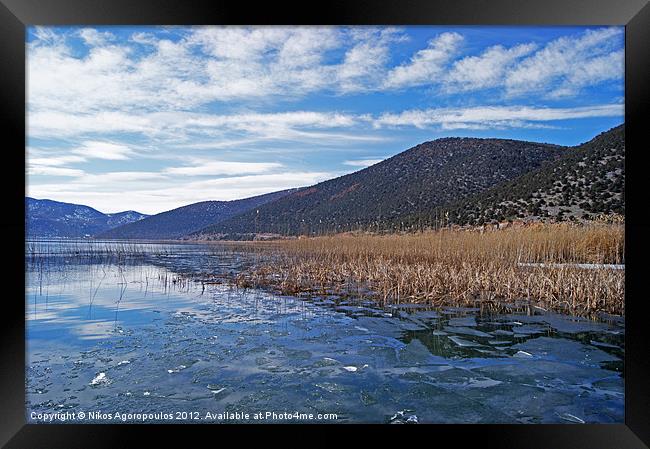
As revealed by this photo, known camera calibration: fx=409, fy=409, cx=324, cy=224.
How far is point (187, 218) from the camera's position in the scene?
124 feet

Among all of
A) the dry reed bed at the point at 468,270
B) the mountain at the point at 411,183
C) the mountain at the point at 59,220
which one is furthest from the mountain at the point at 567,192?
the mountain at the point at 59,220

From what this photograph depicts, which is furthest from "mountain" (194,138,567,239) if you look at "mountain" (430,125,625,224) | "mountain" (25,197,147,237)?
"mountain" (25,197,147,237)

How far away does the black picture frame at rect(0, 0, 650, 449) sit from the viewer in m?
2.24

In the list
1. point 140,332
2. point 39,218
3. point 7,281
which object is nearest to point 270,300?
point 140,332

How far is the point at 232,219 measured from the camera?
104ft

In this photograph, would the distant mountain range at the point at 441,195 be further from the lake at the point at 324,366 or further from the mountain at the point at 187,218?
the lake at the point at 324,366

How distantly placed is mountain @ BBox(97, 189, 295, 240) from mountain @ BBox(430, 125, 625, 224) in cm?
2072

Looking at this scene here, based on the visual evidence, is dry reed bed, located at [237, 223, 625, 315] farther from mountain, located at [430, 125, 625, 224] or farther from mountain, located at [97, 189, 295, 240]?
mountain, located at [97, 189, 295, 240]

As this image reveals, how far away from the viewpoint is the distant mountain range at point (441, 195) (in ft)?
54.6
